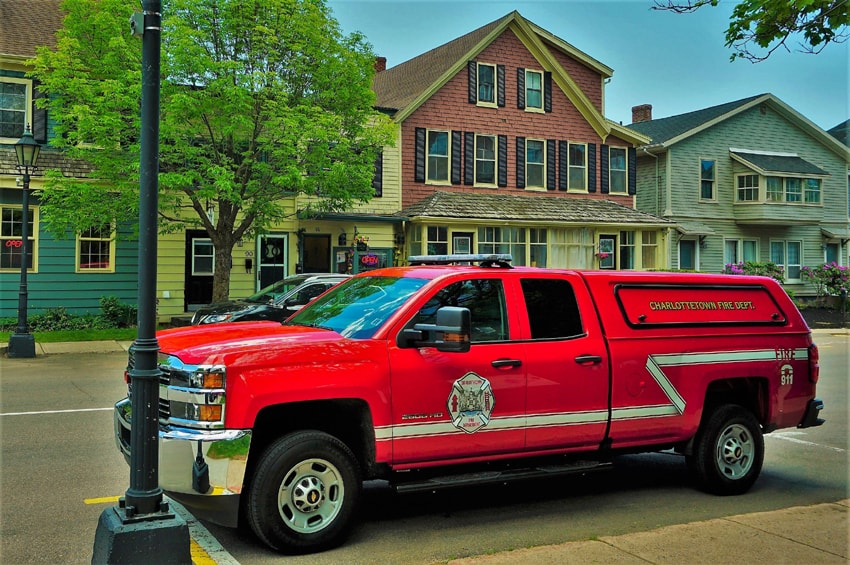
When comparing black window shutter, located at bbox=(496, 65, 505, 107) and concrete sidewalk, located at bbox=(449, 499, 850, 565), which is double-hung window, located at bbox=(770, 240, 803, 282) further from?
concrete sidewalk, located at bbox=(449, 499, 850, 565)

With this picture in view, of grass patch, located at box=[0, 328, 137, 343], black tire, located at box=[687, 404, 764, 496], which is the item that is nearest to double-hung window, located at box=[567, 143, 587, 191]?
grass patch, located at box=[0, 328, 137, 343]

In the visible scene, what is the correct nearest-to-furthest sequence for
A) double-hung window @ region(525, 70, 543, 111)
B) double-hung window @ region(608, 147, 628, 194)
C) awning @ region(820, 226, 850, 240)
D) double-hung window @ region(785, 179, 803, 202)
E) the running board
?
the running board < double-hung window @ region(525, 70, 543, 111) < double-hung window @ region(608, 147, 628, 194) < double-hung window @ region(785, 179, 803, 202) < awning @ region(820, 226, 850, 240)

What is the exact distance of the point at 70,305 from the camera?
21922 mm

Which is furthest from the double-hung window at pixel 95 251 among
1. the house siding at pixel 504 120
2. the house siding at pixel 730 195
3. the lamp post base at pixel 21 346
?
the house siding at pixel 730 195

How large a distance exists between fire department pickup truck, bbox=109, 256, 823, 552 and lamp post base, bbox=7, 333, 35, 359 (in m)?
11.8

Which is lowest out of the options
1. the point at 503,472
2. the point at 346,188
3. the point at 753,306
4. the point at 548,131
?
the point at 503,472

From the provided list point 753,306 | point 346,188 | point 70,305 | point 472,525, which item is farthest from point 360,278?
point 70,305

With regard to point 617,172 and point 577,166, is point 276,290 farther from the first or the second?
point 617,172

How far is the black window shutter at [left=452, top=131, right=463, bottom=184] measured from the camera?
1099 inches

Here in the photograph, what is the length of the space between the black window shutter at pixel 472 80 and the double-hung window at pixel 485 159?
1.38 m

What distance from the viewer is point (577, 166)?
30.4m

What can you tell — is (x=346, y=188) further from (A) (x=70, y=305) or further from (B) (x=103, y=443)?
(B) (x=103, y=443)

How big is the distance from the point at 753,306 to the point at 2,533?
6426mm

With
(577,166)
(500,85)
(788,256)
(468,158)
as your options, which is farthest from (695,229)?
(468,158)
